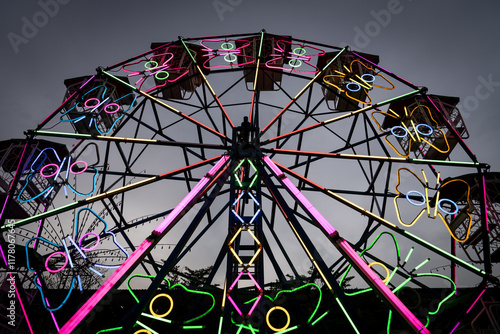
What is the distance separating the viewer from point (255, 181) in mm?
7375

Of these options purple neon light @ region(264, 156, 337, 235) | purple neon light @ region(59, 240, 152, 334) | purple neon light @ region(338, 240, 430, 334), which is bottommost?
purple neon light @ region(59, 240, 152, 334)

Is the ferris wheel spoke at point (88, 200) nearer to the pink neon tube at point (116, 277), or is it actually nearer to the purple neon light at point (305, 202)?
the pink neon tube at point (116, 277)

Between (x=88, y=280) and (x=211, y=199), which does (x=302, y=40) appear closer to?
(x=211, y=199)

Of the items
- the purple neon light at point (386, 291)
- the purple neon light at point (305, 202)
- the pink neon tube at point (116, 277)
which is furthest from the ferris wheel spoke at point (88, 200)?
the purple neon light at point (386, 291)

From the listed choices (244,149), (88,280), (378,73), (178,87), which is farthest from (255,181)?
(88,280)

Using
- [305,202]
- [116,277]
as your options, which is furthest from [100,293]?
[305,202]

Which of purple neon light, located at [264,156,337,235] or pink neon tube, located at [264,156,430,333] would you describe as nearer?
pink neon tube, located at [264,156,430,333]

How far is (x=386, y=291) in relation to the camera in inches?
188

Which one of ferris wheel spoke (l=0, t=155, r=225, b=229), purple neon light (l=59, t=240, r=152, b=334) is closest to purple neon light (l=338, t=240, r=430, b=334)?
purple neon light (l=59, t=240, r=152, b=334)

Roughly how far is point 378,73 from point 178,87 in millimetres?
6572

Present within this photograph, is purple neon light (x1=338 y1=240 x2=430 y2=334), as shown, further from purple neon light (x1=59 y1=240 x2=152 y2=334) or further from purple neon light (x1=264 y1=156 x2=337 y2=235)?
purple neon light (x1=59 y1=240 x2=152 y2=334)

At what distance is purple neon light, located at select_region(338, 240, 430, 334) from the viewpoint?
174 inches

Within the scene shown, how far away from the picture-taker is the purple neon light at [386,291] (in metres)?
4.42

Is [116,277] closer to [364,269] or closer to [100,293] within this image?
[100,293]
